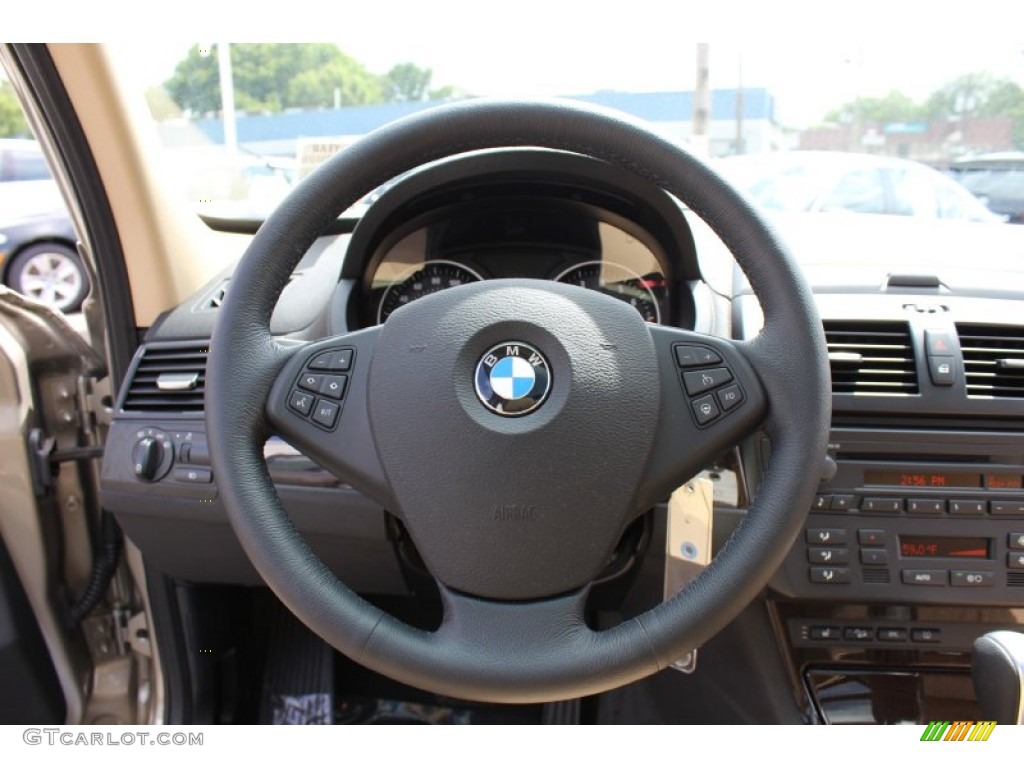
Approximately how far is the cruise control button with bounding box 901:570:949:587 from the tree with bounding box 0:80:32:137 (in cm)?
171

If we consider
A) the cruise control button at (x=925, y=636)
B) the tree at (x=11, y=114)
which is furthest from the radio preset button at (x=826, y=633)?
the tree at (x=11, y=114)

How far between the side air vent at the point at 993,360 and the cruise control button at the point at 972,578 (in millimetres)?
281

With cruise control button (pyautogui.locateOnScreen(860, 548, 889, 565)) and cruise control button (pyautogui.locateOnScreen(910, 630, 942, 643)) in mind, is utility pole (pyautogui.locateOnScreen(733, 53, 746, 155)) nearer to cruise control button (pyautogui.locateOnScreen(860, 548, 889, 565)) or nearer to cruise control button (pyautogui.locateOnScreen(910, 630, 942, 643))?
cruise control button (pyautogui.locateOnScreen(860, 548, 889, 565))

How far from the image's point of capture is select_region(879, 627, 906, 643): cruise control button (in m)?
1.45

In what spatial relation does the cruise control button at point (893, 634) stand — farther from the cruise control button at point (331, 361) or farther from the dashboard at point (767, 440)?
the cruise control button at point (331, 361)

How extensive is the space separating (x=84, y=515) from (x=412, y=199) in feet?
3.42

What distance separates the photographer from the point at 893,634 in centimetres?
145

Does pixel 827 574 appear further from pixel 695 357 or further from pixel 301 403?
pixel 301 403

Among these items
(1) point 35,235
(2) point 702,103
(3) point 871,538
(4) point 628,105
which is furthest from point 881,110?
(1) point 35,235

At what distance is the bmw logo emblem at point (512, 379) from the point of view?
1021 mm

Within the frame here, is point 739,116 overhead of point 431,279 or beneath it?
overhead

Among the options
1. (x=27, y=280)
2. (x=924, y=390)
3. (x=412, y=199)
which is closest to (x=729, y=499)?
(x=924, y=390)

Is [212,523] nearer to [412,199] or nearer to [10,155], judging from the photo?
[412,199]

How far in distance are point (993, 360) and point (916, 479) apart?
23 centimetres
